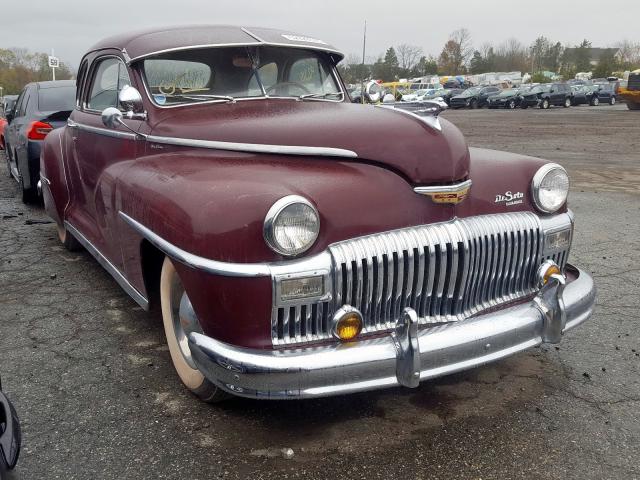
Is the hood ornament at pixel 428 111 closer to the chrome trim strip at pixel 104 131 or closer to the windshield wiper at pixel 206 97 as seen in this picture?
the windshield wiper at pixel 206 97

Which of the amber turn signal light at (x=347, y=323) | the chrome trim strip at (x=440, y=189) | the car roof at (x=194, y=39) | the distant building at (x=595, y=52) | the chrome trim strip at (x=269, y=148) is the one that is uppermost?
the distant building at (x=595, y=52)

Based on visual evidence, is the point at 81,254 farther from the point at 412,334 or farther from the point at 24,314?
the point at 412,334

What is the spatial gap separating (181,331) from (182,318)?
0.30 m

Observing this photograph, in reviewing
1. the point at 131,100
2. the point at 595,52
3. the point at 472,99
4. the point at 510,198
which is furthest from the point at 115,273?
the point at 595,52

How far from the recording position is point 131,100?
3395 mm

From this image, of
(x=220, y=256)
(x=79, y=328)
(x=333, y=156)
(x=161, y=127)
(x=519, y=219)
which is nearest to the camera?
Result: (x=220, y=256)

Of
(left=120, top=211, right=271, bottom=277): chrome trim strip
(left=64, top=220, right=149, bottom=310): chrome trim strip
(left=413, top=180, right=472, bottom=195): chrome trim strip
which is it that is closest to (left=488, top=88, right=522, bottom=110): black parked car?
(left=64, top=220, right=149, bottom=310): chrome trim strip

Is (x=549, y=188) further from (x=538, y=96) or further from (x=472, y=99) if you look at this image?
(x=472, y=99)

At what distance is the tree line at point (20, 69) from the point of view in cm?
6625

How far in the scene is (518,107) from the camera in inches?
1459

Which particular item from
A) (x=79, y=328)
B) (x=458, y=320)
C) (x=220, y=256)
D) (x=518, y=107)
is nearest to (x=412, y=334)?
(x=458, y=320)

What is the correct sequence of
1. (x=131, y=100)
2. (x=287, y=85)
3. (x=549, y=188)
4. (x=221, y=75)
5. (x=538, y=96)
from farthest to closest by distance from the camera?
(x=538, y=96)
(x=287, y=85)
(x=221, y=75)
(x=131, y=100)
(x=549, y=188)

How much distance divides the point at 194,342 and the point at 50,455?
2.43ft

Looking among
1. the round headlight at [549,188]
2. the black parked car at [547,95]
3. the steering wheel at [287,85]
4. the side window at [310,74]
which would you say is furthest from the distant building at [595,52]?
the round headlight at [549,188]
